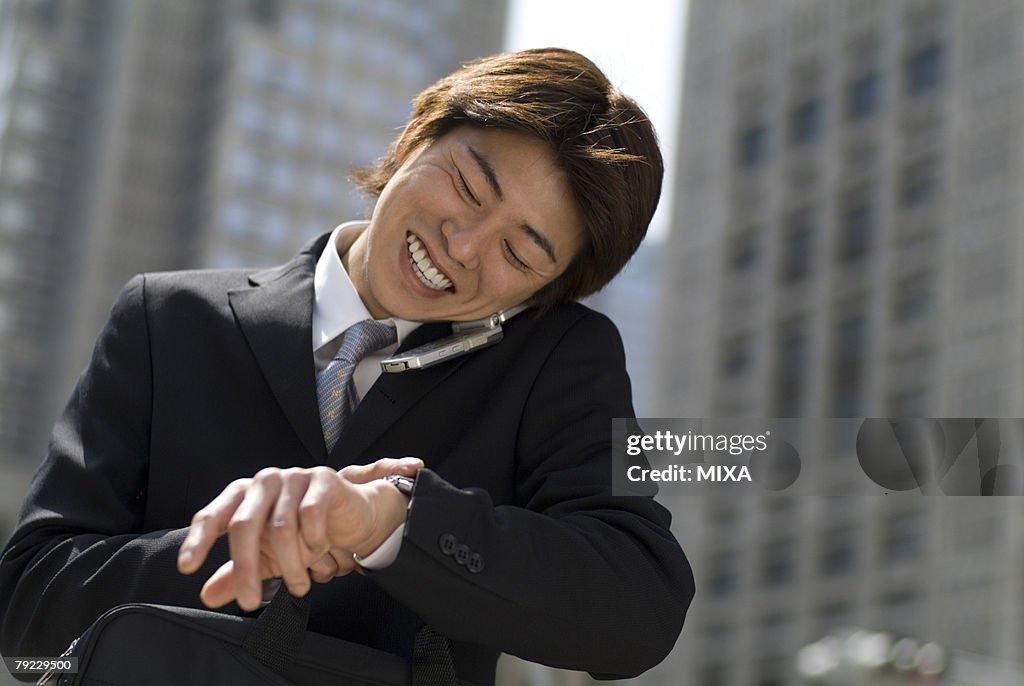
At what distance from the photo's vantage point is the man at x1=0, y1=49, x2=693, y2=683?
1.99 m

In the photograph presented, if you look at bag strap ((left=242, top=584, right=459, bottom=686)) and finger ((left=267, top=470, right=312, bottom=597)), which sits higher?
finger ((left=267, top=470, right=312, bottom=597))

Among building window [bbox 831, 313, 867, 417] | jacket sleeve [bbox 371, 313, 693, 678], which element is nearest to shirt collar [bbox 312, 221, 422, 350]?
jacket sleeve [bbox 371, 313, 693, 678]

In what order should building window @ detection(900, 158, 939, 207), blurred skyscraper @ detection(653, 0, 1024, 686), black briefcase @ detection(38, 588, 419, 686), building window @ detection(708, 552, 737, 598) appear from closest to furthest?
black briefcase @ detection(38, 588, 419, 686)
blurred skyscraper @ detection(653, 0, 1024, 686)
building window @ detection(900, 158, 939, 207)
building window @ detection(708, 552, 737, 598)

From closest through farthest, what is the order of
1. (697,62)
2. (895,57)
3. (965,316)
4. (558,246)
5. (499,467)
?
(499,467), (558,246), (965,316), (895,57), (697,62)

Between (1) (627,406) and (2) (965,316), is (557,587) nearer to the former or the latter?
(1) (627,406)

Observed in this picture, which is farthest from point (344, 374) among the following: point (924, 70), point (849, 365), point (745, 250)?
point (745, 250)

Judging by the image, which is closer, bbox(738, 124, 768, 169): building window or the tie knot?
the tie knot

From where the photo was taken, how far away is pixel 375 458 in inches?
96.2

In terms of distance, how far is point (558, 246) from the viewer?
264 cm

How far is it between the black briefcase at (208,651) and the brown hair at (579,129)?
36.8 inches

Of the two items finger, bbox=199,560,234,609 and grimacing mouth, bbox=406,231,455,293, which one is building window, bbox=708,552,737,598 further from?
finger, bbox=199,560,234,609

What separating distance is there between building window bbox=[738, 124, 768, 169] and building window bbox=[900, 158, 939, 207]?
5483mm

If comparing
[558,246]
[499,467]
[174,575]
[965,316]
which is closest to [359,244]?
[558,246]

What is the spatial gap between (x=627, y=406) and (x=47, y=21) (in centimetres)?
7370
